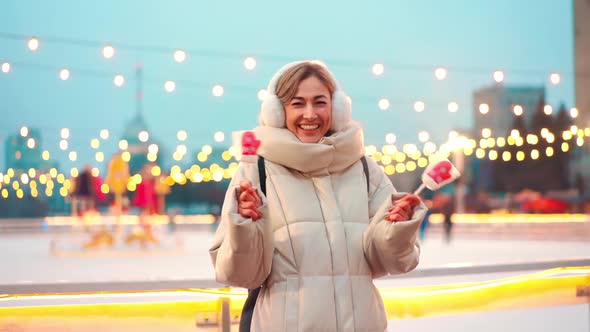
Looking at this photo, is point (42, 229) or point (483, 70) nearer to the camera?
point (483, 70)

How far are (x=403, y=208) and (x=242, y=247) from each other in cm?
35

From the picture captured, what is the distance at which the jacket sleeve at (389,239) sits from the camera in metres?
1.53

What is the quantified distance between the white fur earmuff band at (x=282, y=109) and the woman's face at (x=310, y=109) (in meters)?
0.02

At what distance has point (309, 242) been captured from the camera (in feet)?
5.19

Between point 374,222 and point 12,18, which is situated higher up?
point 12,18

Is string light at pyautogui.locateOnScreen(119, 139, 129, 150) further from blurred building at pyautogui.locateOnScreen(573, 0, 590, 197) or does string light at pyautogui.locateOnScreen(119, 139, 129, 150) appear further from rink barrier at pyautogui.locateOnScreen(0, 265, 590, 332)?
rink barrier at pyautogui.locateOnScreen(0, 265, 590, 332)

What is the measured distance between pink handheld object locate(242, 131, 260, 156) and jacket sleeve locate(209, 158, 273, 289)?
9 cm

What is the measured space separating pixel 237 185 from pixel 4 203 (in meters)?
15.6

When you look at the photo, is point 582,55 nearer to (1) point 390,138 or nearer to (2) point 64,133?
(1) point 390,138

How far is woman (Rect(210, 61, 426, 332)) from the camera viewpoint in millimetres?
1521

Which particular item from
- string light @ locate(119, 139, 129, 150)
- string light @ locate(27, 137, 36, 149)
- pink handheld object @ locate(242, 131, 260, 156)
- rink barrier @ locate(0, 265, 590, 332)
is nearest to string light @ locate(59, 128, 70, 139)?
string light @ locate(27, 137, 36, 149)

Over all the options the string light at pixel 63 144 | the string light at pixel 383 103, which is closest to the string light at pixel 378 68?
the string light at pixel 383 103

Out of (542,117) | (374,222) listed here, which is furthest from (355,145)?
(542,117)

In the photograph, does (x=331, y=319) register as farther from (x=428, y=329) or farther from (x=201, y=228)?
(x=201, y=228)
